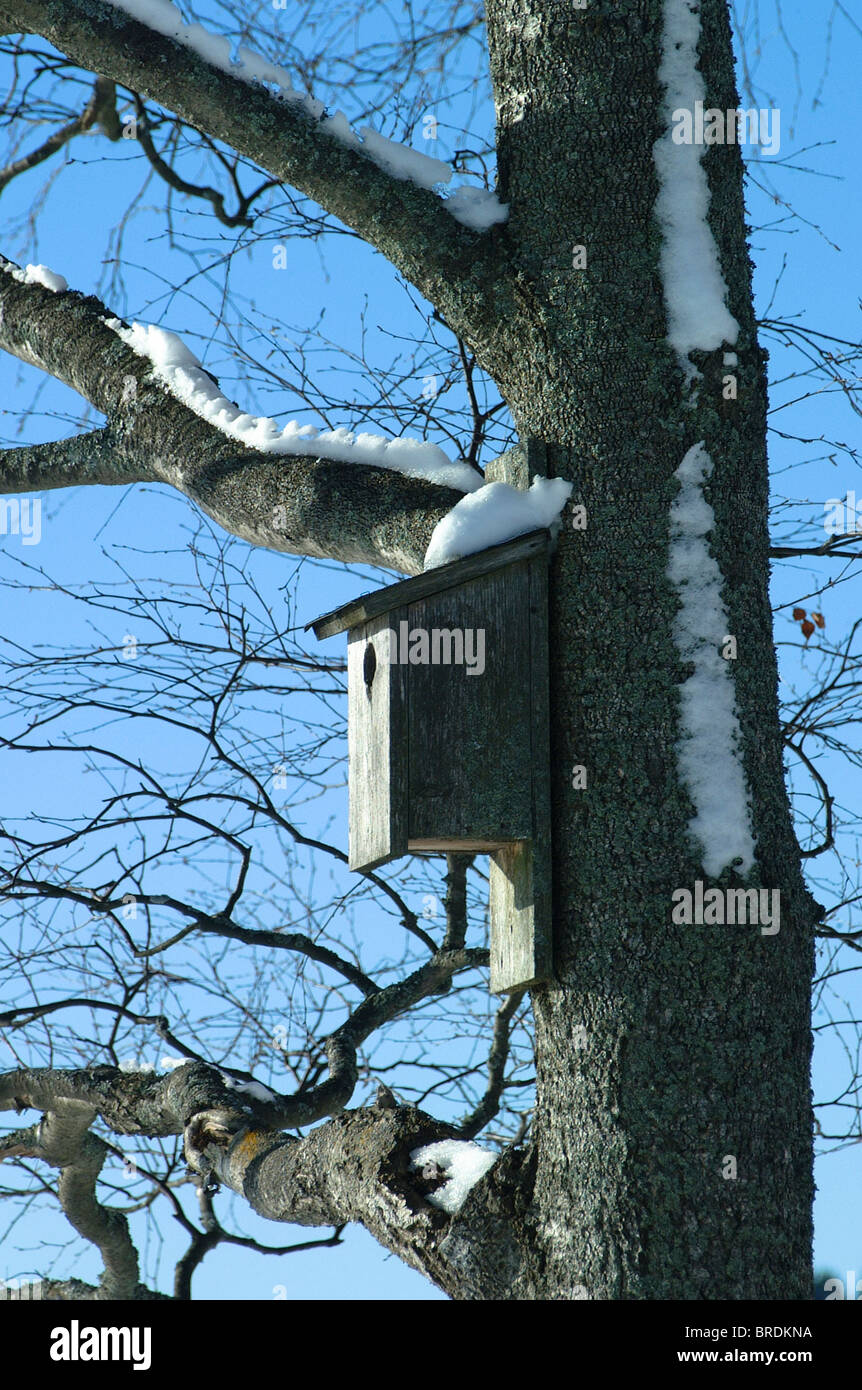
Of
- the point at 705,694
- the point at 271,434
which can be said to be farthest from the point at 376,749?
the point at 271,434

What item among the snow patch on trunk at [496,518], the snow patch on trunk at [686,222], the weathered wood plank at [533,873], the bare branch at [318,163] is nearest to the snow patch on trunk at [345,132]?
the bare branch at [318,163]

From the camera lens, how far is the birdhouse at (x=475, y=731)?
238cm

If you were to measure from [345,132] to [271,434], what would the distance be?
641 mm

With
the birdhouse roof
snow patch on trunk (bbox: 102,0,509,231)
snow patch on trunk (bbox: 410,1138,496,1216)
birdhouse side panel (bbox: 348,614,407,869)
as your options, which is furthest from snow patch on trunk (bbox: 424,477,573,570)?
snow patch on trunk (bbox: 410,1138,496,1216)

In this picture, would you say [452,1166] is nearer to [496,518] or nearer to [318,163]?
[496,518]

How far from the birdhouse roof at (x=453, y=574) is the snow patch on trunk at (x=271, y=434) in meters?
0.30

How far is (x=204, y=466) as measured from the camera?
9.99ft

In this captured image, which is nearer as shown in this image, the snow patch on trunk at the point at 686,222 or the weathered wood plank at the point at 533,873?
the weathered wood plank at the point at 533,873

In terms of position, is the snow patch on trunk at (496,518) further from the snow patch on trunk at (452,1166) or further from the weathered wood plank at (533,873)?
the snow patch on trunk at (452,1166)

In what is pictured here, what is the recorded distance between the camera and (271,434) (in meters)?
2.95

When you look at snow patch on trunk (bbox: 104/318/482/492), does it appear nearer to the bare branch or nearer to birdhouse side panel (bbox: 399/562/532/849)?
the bare branch
